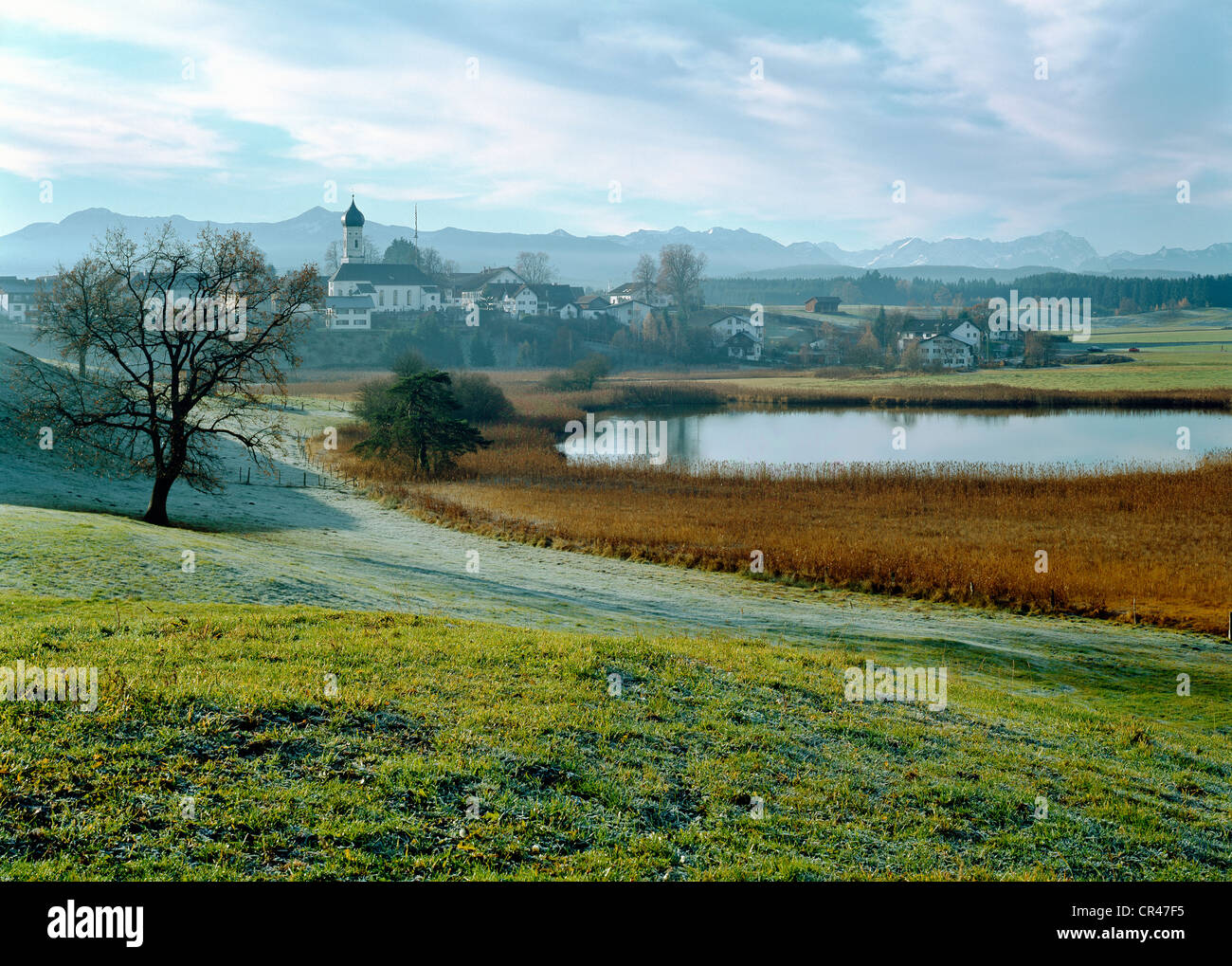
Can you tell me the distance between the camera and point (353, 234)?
162375 mm

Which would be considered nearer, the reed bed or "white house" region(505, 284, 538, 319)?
the reed bed

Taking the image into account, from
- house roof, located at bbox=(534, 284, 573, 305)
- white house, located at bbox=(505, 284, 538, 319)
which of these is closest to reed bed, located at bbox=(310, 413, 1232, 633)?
white house, located at bbox=(505, 284, 538, 319)

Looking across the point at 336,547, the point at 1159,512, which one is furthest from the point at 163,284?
the point at 1159,512

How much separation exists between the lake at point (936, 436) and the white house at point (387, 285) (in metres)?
75.7

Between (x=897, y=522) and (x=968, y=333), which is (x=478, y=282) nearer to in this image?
(x=968, y=333)

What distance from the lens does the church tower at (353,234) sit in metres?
159

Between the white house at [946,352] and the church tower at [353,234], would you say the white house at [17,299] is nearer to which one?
the church tower at [353,234]

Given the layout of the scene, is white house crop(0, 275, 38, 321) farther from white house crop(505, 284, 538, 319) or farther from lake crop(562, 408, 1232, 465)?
lake crop(562, 408, 1232, 465)

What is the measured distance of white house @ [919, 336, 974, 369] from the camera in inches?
5379

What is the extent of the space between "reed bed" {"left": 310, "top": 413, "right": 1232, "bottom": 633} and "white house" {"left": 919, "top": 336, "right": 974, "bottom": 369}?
297 ft

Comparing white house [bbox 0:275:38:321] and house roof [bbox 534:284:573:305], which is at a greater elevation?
house roof [bbox 534:284:573:305]

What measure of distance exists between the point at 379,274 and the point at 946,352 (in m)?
90.7
